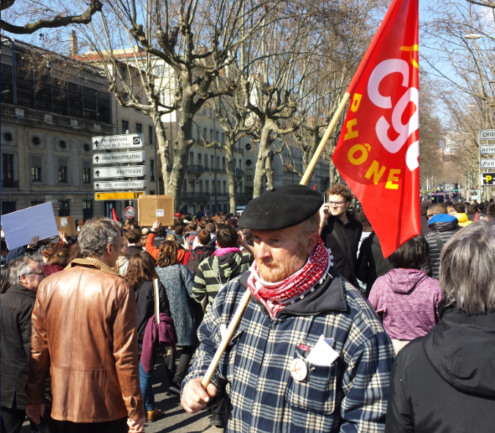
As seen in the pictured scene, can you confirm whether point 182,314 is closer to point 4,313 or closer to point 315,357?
point 4,313

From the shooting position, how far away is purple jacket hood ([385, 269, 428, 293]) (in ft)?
12.7

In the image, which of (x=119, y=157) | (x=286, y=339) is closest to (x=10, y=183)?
(x=119, y=157)

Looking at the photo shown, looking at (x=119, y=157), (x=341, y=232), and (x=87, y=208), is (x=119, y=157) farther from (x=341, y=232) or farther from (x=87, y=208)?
(x=87, y=208)

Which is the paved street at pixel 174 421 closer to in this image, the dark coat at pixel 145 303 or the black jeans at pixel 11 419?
the dark coat at pixel 145 303

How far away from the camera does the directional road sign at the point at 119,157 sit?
1177cm

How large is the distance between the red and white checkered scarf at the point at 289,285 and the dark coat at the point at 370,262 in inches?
126

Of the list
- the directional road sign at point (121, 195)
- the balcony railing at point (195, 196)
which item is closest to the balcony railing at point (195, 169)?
the balcony railing at point (195, 196)

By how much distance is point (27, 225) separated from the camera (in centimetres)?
709

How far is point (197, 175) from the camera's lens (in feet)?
202

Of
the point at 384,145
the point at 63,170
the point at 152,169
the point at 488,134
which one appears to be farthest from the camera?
the point at 152,169

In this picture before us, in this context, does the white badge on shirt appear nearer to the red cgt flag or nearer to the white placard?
the red cgt flag

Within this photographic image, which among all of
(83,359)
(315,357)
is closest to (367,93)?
(315,357)

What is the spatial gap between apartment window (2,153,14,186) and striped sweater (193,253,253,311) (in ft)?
106

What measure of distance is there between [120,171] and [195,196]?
4904 centimetres
